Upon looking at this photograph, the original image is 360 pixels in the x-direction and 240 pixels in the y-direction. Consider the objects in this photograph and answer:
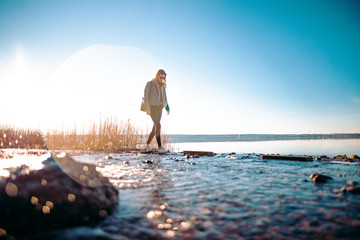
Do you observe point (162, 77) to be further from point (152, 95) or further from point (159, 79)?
point (152, 95)

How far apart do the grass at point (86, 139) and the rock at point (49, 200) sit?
677 centimetres

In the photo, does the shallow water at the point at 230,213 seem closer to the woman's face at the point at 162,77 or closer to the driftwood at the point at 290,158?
the driftwood at the point at 290,158

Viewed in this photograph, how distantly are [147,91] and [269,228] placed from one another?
571cm

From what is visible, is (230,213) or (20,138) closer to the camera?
(230,213)

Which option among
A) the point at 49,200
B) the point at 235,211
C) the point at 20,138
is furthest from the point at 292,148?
the point at 49,200

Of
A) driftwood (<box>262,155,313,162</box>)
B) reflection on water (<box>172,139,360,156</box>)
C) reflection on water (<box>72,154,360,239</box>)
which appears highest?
reflection on water (<box>72,154,360,239</box>)

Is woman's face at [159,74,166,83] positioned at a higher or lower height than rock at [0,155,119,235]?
higher

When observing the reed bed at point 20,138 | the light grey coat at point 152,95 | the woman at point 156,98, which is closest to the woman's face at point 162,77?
the woman at point 156,98

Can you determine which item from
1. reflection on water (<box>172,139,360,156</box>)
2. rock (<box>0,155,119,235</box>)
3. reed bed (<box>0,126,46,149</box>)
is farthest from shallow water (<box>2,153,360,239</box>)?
A: reed bed (<box>0,126,46,149</box>)

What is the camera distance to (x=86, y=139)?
359 inches

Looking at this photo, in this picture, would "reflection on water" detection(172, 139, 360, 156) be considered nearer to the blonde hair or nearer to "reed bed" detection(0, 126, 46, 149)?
the blonde hair

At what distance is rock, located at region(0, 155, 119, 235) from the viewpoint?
128 centimetres

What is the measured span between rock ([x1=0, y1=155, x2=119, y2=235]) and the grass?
22.2 feet

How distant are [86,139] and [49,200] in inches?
328
